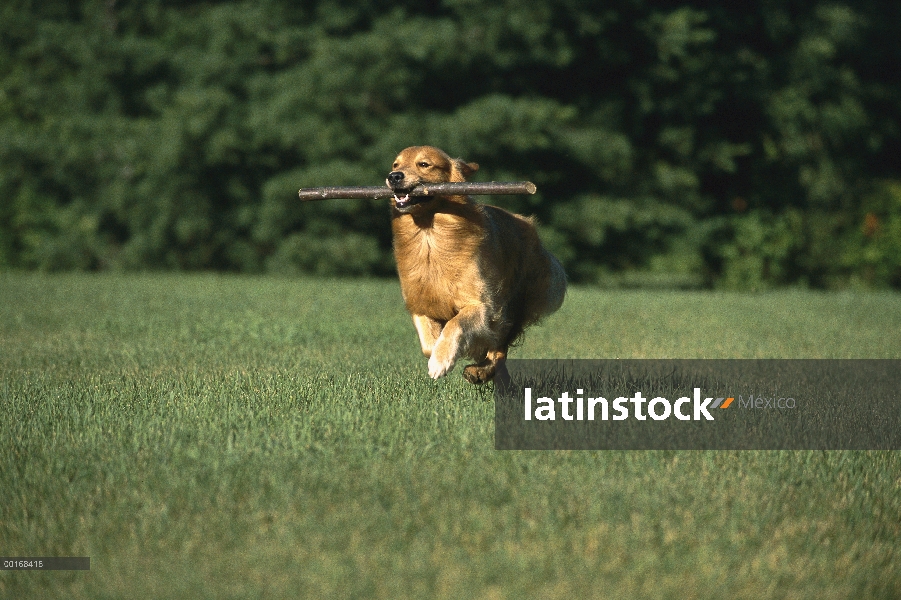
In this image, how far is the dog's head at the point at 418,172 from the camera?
6066mm

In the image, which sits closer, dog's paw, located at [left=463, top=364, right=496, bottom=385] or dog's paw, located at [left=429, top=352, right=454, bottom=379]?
dog's paw, located at [left=429, top=352, right=454, bottom=379]

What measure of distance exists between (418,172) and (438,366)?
118 cm

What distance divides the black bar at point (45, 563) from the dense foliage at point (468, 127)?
1734cm

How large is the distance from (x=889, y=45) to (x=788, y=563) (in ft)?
80.9

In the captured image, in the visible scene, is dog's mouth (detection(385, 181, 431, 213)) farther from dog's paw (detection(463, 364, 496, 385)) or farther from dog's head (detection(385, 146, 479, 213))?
dog's paw (detection(463, 364, 496, 385))

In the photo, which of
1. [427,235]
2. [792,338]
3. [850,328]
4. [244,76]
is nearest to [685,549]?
[427,235]

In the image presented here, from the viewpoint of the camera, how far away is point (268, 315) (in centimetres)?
1211

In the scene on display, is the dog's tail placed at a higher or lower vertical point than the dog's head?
lower

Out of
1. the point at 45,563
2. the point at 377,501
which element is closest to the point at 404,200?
the point at 377,501

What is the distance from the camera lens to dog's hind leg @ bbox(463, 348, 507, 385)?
675 cm

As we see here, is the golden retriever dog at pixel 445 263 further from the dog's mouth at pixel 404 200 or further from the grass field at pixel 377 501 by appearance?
the grass field at pixel 377 501

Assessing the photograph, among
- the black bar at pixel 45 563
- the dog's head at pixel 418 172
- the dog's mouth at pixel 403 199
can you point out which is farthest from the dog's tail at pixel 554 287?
the black bar at pixel 45 563

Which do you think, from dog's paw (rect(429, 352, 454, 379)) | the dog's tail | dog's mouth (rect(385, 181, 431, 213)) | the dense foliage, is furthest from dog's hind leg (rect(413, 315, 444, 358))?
the dense foliage

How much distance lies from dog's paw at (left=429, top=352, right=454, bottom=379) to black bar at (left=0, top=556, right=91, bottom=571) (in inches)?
103
